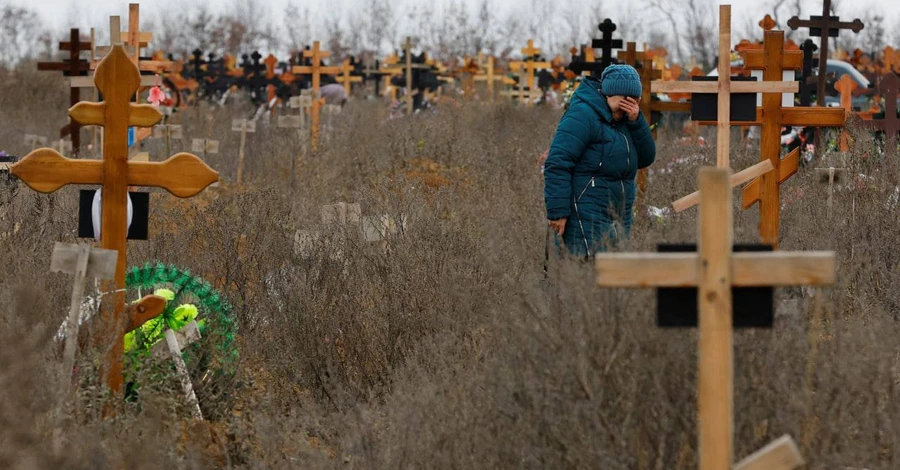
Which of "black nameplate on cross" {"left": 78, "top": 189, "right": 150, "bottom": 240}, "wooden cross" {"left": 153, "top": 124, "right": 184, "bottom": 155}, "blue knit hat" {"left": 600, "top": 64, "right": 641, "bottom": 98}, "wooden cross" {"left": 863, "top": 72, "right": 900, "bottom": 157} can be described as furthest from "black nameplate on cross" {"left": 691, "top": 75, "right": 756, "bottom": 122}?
"wooden cross" {"left": 153, "top": 124, "right": 184, "bottom": 155}

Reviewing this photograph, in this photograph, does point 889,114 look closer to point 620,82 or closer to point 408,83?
point 620,82

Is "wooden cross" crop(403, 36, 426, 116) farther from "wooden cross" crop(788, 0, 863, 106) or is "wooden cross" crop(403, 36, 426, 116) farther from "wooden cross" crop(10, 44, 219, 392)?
"wooden cross" crop(10, 44, 219, 392)

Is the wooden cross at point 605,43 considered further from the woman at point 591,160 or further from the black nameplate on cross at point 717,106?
the woman at point 591,160

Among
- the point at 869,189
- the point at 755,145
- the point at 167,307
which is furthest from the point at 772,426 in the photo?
the point at 755,145

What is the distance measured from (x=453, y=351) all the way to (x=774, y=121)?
3.41 meters

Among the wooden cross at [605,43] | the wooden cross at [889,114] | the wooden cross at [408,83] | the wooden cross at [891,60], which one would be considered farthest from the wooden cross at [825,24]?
the wooden cross at [891,60]

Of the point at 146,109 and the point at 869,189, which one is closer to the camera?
the point at 146,109

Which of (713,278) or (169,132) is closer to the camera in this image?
(713,278)

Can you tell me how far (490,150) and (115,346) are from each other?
11.4 meters

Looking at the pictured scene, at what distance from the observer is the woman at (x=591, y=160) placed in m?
6.64

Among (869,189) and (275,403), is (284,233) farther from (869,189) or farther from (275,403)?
(869,189)

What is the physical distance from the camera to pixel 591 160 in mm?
6707

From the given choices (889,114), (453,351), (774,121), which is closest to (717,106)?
(774,121)

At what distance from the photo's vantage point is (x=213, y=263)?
25.8 ft
